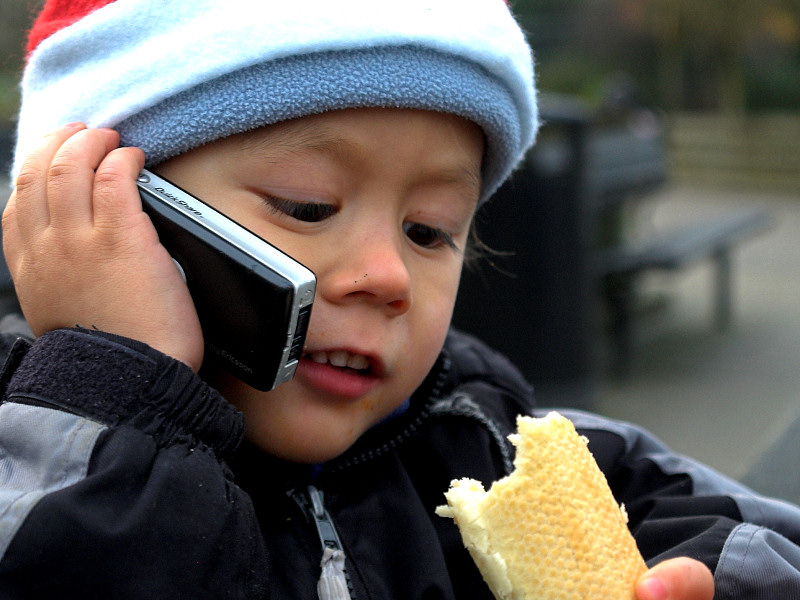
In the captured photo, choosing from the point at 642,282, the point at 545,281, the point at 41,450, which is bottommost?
the point at 642,282

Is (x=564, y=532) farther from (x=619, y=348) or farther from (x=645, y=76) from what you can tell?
(x=645, y=76)

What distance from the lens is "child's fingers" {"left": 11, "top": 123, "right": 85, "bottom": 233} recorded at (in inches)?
50.6

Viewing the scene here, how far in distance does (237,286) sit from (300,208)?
0.15 metres

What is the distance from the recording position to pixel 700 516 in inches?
64.4

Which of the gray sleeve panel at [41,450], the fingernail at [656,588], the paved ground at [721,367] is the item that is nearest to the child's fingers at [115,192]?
the gray sleeve panel at [41,450]

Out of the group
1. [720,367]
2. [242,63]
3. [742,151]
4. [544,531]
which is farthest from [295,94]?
[742,151]

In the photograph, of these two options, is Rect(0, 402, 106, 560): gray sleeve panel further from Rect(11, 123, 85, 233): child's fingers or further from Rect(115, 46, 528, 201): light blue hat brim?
Rect(115, 46, 528, 201): light blue hat brim

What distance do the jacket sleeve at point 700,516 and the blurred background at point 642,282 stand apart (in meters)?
0.28

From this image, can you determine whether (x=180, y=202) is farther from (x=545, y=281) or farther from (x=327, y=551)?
(x=545, y=281)

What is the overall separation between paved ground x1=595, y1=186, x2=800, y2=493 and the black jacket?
1.80 m

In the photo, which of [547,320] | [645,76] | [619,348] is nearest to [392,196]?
[547,320]

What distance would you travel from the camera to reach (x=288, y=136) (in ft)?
4.31

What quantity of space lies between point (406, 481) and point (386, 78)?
26.2 inches

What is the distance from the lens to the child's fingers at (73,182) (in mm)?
1260
